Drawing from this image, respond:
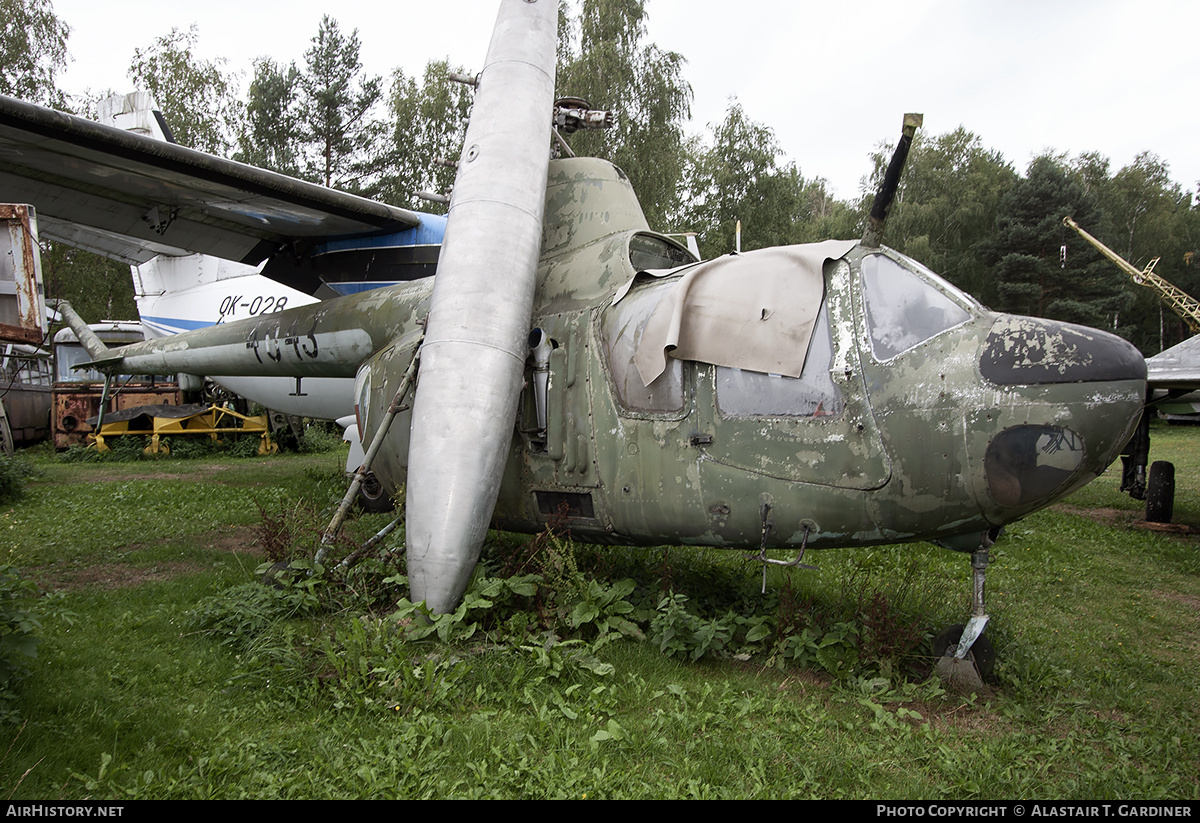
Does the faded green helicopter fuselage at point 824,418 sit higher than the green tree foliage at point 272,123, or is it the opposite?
the green tree foliage at point 272,123

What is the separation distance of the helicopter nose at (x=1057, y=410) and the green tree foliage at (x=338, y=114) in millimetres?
30558

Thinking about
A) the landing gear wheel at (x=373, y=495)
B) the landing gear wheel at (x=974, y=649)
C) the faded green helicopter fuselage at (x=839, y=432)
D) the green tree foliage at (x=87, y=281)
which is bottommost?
the landing gear wheel at (x=974, y=649)

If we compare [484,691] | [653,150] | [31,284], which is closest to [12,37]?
[653,150]

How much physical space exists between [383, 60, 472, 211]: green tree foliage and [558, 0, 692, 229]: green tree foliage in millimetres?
5725

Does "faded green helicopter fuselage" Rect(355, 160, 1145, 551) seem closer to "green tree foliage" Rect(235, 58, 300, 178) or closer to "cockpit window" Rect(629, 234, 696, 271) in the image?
"cockpit window" Rect(629, 234, 696, 271)

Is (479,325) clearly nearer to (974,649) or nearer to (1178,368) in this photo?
(974,649)

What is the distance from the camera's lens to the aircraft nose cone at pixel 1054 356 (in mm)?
3373

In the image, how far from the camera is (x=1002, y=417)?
344cm

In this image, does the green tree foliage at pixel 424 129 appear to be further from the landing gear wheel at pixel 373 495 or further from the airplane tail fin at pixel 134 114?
the landing gear wheel at pixel 373 495

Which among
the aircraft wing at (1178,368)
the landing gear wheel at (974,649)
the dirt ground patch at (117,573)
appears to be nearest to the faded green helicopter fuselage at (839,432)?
the landing gear wheel at (974,649)

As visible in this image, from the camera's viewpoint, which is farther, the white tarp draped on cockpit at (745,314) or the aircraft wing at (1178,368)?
the aircraft wing at (1178,368)

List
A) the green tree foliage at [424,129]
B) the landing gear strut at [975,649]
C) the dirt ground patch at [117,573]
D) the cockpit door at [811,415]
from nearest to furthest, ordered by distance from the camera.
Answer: the cockpit door at [811,415]
the landing gear strut at [975,649]
the dirt ground patch at [117,573]
the green tree foliage at [424,129]

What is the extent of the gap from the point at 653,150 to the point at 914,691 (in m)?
21.5

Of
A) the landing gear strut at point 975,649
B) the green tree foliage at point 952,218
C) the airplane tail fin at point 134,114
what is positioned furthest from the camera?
the green tree foliage at point 952,218
